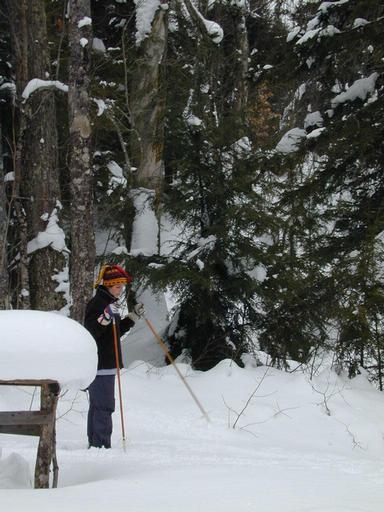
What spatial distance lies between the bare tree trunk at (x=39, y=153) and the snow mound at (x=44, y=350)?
6182 mm

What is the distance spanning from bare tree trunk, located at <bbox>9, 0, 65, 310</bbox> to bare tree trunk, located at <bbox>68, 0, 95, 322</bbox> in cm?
167

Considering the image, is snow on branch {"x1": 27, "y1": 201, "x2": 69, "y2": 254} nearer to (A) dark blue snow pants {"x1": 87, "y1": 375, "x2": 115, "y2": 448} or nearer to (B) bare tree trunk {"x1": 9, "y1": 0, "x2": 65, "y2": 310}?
(B) bare tree trunk {"x1": 9, "y1": 0, "x2": 65, "y2": 310}

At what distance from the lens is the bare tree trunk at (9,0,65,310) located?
1029 centimetres

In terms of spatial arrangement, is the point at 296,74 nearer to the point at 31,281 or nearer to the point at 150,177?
the point at 150,177

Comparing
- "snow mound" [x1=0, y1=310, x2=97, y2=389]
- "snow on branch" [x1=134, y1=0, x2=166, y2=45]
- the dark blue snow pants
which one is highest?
"snow on branch" [x1=134, y1=0, x2=166, y2=45]

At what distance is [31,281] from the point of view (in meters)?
10.8

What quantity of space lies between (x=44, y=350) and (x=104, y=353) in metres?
2.09

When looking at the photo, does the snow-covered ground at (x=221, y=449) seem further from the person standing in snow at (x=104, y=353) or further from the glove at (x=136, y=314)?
the glove at (x=136, y=314)

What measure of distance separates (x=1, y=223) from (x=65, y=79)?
497 centimetres

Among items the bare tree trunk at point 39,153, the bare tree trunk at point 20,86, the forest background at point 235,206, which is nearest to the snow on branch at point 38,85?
the forest background at point 235,206

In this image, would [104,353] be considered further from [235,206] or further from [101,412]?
[235,206]

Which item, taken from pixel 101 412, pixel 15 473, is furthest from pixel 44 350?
pixel 101 412

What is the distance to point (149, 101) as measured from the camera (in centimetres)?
1091

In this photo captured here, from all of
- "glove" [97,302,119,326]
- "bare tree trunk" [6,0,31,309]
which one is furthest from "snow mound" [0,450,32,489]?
"bare tree trunk" [6,0,31,309]
